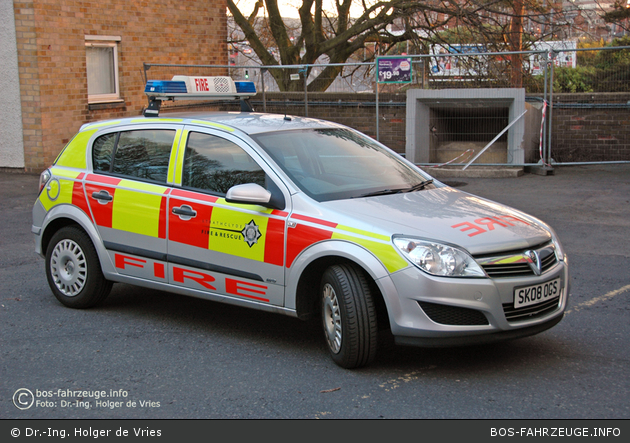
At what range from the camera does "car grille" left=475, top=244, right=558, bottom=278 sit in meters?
4.20

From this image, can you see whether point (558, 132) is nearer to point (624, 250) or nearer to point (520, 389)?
point (624, 250)

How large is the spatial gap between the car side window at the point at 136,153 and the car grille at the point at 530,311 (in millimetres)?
2695

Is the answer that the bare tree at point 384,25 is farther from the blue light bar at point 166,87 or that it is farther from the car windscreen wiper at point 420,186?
the car windscreen wiper at point 420,186

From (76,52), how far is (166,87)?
10.1 metres

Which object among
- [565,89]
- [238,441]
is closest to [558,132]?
[565,89]

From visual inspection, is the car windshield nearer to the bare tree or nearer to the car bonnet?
the car bonnet

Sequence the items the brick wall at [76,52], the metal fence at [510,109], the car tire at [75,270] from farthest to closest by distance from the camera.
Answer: the metal fence at [510,109] → the brick wall at [76,52] → the car tire at [75,270]

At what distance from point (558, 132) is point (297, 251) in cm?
1318

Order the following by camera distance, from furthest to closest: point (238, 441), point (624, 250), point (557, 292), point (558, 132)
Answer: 1. point (558, 132)
2. point (624, 250)
3. point (557, 292)
4. point (238, 441)

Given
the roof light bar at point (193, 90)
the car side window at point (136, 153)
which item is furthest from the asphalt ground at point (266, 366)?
the roof light bar at point (193, 90)

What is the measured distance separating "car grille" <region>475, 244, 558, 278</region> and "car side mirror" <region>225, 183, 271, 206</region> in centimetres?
142

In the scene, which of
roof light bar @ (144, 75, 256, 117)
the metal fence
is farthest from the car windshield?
the metal fence

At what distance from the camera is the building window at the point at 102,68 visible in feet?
52.3

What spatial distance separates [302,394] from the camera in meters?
4.14
